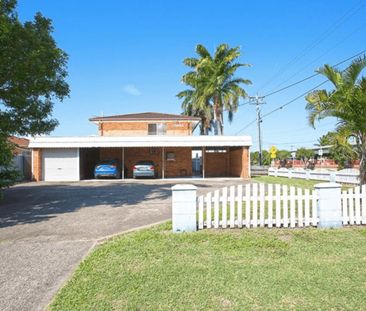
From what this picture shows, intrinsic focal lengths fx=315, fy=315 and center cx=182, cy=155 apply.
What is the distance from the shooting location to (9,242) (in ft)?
20.4

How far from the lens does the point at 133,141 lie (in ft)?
75.9

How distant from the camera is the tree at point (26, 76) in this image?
9336 mm

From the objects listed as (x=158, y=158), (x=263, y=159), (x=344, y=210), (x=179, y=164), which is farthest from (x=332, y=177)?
(x=263, y=159)

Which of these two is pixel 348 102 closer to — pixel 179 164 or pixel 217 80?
pixel 179 164

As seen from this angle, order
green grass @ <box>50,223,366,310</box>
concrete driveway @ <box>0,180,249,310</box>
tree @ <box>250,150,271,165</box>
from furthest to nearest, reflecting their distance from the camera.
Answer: tree @ <box>250,150,271,165</box> < concrete driveway @ <box>0,180,249,310</box> < green grass @ <box>50,223,366,310</box>

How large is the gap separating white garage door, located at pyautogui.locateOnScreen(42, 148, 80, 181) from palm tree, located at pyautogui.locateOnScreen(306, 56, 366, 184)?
61.3 feet

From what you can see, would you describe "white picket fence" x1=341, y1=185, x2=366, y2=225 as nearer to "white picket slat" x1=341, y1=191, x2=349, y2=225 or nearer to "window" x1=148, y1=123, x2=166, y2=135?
"white picket slat" x1=341, y1=191, x2=349, y2=225

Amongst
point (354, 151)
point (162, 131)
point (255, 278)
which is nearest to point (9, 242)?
point (255, 278)

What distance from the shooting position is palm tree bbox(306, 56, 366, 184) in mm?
8133

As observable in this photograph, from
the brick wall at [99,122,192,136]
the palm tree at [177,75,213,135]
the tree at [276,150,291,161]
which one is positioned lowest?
the tree at [276,150,291,161]

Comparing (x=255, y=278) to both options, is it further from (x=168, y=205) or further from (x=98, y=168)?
(x=98, y=168)

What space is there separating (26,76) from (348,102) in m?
9.37

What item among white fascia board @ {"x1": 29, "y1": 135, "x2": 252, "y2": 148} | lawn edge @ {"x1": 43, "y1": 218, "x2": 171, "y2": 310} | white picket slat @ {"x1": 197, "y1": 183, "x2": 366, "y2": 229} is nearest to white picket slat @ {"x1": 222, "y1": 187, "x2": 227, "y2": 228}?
white picket slat @ {"x1": 197, "y1": 183, "x2": 366, "y2": 229}

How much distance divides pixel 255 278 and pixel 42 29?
1086 centimetres
